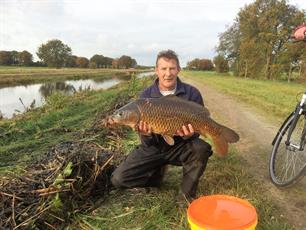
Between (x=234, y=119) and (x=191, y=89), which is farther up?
(x=191, y=89)

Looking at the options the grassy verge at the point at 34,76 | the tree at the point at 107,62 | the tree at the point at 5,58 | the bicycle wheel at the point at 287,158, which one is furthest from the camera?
the tree at the point at 107,62

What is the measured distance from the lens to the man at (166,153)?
172 inches

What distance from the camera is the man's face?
4406 mm

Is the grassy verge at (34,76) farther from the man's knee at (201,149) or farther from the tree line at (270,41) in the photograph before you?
the man's knee at (201,149)

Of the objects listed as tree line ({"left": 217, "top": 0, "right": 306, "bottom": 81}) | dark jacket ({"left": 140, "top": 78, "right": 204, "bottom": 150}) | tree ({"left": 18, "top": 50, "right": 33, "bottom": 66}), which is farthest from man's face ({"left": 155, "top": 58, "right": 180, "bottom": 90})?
tree ({"left": 18, "top": 50, "right": 33, "bottom": 66})

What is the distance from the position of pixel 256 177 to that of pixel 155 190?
1546 mm

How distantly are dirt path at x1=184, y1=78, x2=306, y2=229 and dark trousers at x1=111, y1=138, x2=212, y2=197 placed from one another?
106cm

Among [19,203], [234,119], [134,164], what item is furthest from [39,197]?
[234,119]

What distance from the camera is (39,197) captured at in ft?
13.3

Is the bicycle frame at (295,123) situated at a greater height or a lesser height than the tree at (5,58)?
greater

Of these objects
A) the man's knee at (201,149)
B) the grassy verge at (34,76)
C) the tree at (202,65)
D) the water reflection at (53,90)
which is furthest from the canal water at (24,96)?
the tree at (202,65)

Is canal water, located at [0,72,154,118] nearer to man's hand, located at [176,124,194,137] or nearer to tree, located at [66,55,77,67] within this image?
man's hand, located at [176,124,194,137]

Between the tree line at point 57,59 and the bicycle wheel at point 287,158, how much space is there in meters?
98.6

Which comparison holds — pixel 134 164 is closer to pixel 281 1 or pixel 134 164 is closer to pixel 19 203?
pixel 19 203
